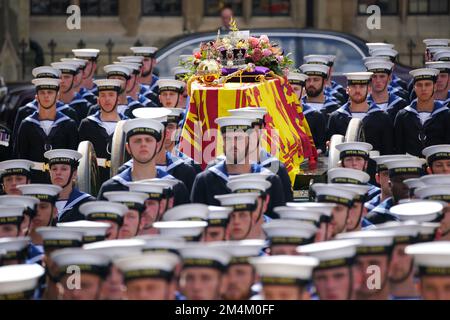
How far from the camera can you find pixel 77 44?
2805 cm

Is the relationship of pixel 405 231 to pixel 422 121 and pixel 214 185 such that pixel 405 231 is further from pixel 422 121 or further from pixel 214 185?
pixel 422 121

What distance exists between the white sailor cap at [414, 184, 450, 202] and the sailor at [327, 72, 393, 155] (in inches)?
210

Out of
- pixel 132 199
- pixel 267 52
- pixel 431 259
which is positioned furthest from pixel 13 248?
pixel 267 52

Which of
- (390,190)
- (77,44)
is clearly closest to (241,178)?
(390,190)

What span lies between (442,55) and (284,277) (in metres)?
10.0

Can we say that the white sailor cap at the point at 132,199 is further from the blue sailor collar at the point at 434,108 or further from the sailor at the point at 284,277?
the blue sailor collar at the point at 434,108

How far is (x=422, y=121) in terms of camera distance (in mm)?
15930

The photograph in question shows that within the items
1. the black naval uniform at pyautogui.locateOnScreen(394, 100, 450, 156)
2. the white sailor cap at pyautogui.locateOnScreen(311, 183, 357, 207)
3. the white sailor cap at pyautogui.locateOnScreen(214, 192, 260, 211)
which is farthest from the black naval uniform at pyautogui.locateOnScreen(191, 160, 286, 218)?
the black naval uniform at pyautogui.locateOnScreen(394, 100, 450, 156)

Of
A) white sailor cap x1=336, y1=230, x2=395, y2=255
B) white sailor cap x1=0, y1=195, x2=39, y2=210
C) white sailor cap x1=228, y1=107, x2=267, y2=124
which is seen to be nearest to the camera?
white sailor cap x1=336, y1=230, x2=395, y2=255

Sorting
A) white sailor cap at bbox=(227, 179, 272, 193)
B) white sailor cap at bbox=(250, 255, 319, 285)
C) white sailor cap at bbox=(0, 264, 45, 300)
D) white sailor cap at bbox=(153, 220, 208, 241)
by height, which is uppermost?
white sailor cap at bbox=(227, 179, 272, 193)

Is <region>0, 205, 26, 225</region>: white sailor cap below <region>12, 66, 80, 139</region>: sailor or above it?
below

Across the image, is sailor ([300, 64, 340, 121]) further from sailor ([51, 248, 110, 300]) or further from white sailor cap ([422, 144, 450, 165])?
sailor ([51, 248, 110, 300])

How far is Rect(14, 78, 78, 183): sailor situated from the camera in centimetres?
1591

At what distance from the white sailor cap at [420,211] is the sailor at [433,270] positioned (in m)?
1.27
